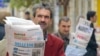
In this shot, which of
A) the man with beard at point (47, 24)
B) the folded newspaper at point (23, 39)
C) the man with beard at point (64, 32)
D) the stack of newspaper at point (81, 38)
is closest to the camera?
the folded newspaper at point (23, 39)

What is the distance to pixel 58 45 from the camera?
4027mm

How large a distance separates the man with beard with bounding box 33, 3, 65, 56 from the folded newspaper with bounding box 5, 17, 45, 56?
0.38 metres

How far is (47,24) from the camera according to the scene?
3.85 metres

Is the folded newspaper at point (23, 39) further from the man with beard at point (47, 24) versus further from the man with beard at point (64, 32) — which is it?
the man with beard at point (64, 32)

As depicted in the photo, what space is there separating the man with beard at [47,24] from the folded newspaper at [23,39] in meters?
0.38

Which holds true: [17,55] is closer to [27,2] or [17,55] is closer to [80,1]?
[27,2]

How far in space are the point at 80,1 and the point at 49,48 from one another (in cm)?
2096

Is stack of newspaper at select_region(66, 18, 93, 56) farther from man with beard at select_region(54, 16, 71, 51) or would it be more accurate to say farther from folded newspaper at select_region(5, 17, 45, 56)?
folded newspaper at select_region(5, 17, 45, 56)

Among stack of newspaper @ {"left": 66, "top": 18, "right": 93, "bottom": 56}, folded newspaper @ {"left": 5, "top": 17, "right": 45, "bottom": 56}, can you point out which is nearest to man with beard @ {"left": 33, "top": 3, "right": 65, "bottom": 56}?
folded newspaper @ {"left": 5, "top": 17, "right": 45, "bottom": 56}

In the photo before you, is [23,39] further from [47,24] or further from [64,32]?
[64,32]

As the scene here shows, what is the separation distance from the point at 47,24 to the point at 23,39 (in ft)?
1.67

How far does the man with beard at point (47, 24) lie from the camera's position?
390 centimetres

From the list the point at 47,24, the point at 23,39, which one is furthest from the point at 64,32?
the point at 23,39

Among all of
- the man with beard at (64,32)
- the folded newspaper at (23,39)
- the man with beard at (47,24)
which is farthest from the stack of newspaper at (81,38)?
the folded newspaper at (23,39)
